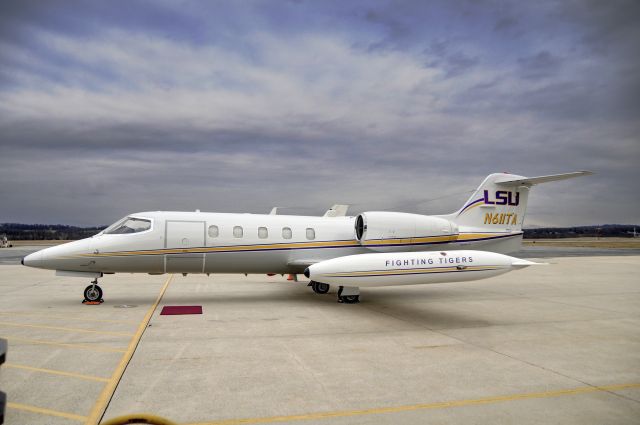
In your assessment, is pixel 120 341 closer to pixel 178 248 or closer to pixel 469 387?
pixel 178 248

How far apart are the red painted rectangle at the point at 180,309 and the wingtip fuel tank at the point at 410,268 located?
321cm

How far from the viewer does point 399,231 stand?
48.1 ft

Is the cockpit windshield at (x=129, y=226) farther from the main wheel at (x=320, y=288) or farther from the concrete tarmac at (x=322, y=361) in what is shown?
the main wheel at (x=320, y=288)

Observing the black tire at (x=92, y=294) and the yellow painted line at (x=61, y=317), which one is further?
the black tire at (x=92, y=294)

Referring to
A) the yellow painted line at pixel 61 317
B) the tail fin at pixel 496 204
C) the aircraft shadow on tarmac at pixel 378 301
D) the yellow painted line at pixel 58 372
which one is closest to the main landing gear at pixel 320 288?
the aircraft shadow on tarmac at pixel 378 301

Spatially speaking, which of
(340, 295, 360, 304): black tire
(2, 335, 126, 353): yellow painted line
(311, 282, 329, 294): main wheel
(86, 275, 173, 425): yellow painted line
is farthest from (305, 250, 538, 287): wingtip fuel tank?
(2, 335, 126, 353): yellow painted line

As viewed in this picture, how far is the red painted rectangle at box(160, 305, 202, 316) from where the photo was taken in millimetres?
11602

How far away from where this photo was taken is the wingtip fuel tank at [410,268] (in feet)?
36.7

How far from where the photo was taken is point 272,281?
1995 cm

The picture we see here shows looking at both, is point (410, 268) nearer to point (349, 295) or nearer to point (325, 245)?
point (349, 295)

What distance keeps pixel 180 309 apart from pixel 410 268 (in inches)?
237

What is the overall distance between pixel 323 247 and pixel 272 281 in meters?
6.06

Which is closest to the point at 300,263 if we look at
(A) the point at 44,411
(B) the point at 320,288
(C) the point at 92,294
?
(B) the point at 320,288

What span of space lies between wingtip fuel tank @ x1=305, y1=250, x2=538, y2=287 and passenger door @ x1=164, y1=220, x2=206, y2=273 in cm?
372
